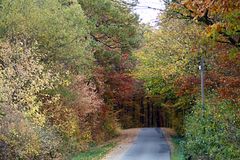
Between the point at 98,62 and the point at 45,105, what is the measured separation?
550 inches

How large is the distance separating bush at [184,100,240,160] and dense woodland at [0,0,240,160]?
36mm

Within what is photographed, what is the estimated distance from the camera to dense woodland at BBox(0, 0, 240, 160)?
1267 centimetres

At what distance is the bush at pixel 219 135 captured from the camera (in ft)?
40.4

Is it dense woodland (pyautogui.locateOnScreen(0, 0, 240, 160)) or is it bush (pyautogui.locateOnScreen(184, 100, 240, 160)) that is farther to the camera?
dense woodland (pyautogui.locateOnScreen(0, 0, 240, 160))

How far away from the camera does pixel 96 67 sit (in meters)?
33.9

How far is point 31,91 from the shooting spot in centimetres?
1823

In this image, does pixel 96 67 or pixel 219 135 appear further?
pixel 96 67

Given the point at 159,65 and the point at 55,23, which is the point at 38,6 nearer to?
the point at 55,23

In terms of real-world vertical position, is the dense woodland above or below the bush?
above

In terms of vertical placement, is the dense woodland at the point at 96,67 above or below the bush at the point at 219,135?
above

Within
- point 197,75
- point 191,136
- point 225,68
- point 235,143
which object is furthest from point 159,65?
point 235,143

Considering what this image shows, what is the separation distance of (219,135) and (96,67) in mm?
20934

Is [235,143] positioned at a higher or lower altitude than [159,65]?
lower

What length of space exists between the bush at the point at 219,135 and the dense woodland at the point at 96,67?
4cm
